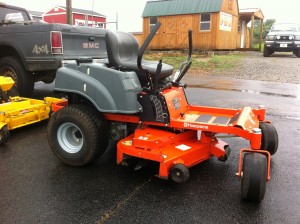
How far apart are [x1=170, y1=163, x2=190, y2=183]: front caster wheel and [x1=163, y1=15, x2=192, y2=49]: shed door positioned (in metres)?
17.5

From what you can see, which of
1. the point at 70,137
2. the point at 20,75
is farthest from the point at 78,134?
the point at 20,75

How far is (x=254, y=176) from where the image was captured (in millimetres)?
2953

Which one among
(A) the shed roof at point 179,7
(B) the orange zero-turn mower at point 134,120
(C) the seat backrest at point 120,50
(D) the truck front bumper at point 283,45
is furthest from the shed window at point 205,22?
(B) the orange zero-turn mower at point 134,120

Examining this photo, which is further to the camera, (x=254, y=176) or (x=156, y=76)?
(x=156, y=76)

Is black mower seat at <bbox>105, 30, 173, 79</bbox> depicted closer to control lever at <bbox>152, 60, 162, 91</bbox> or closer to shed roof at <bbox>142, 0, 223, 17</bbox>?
control lever at <bbox>152, 60, 162, 91</bbox>

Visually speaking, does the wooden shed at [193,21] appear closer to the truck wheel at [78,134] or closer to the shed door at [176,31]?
the shed door at [176,31]

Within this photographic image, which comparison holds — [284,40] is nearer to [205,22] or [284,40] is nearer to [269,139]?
[205,22]

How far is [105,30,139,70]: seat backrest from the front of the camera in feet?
12.8

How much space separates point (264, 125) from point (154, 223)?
6.92ft

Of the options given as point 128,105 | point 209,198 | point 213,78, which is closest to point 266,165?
point 209,198

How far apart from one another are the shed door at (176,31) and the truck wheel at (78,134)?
16.9 metres

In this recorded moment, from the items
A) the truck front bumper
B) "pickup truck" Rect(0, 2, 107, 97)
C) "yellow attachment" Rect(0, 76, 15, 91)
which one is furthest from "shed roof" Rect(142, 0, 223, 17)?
"yellow attachment" Rect(0, 76, 15, 91)

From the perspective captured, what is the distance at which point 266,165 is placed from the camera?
299cm

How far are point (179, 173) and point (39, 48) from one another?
431 cm
